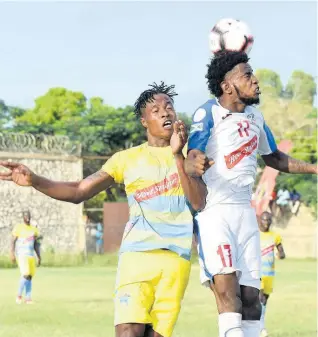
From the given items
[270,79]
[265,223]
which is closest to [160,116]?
[265,223]

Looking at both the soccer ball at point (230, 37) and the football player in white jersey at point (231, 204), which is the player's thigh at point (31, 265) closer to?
the soccer ball at point (230, 37)

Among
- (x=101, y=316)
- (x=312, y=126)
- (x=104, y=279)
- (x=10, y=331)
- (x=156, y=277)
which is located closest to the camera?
(x=156, y=277)

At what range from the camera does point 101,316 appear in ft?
57.6

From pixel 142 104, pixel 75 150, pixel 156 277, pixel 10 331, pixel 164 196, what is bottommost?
pixel 10 331

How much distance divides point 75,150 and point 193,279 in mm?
24107

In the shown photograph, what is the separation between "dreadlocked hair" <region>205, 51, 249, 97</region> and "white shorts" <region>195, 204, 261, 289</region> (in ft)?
3.00

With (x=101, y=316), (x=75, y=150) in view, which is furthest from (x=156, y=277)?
(x=75, y=150)

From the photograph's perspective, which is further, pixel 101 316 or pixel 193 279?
pixel 193 279

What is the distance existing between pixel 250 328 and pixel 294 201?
55217 millimetres

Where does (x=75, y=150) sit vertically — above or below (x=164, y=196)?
above

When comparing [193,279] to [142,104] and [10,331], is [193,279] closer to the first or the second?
[10,331]

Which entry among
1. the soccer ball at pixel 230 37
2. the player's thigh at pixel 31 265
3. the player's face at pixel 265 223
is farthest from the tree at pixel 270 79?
the soccer ball at pixel 230 37

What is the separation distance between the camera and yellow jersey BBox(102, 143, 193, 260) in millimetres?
7852

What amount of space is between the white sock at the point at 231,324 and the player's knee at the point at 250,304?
184 mm
